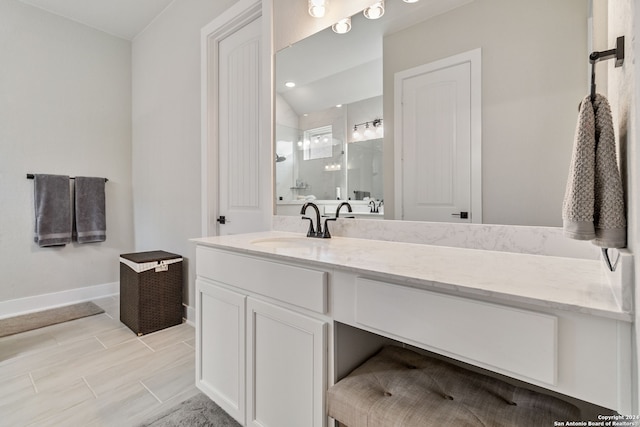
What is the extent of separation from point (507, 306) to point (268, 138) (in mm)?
1575

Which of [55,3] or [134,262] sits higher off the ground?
[55,3]

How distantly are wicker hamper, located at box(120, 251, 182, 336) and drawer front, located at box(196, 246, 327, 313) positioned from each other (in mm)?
1102

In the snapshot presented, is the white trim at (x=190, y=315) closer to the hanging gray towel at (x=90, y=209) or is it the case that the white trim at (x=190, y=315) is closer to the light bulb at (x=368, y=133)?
the hanging gray towel at (x=90, y=209)

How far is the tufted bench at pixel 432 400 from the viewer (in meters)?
0.76

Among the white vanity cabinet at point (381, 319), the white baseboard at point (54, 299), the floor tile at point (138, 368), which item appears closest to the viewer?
the white vanity cabinet at point (381, 319)

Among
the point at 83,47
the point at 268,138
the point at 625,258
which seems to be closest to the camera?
the point at 625,258

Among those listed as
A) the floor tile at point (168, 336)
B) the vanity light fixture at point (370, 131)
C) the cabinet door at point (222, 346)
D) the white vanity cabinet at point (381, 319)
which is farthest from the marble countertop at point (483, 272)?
the floor tile at point (168, 336)

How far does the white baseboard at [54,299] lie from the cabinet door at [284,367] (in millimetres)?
2789

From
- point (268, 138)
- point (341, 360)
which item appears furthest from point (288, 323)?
point (268, 138)

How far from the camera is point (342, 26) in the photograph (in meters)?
1.52

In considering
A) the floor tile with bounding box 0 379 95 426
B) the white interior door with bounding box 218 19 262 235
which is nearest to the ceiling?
the white interior door with bounding box 218 19 262 235

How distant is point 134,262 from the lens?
7.32 ft

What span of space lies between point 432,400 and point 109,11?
3.89 m

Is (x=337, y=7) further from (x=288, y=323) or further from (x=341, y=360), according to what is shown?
(x=341, y=360)
